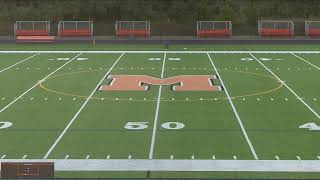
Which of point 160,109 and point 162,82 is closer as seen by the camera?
point 160,109

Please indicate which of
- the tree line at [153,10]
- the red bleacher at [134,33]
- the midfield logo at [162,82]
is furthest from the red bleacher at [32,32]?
the midfield logo at [162,82]

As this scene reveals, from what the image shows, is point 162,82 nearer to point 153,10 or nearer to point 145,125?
point 145,125

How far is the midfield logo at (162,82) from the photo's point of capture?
1930 centimetres

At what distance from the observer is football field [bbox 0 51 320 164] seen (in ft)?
40.4

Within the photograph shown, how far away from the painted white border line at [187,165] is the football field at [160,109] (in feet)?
1.04

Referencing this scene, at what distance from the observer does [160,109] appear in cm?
1617

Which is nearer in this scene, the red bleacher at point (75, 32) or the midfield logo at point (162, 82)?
the midfield logo at point (162, 82)

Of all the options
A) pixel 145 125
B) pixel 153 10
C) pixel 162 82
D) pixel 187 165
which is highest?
pixel 153 10

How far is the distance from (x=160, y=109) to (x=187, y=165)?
5.24 meters

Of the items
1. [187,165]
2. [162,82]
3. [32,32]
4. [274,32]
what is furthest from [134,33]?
[187,165]

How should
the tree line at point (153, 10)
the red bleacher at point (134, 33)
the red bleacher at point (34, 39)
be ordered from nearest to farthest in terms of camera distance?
1. the red bleacher at point (34, 39)
2. the red bleacher at point (134, 33)
3. the tree line at point (153, 10)

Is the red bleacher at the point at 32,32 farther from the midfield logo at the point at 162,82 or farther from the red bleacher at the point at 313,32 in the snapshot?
the midfield logo at the point at 162,82

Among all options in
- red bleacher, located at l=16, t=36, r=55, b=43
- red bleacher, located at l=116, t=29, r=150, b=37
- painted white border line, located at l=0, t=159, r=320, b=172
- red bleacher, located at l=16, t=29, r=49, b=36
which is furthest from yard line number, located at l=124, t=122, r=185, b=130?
red bleacher, located at l=16, t=29, r=49, b=36

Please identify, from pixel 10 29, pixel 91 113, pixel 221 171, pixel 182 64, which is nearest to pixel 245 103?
pixel 91 113
